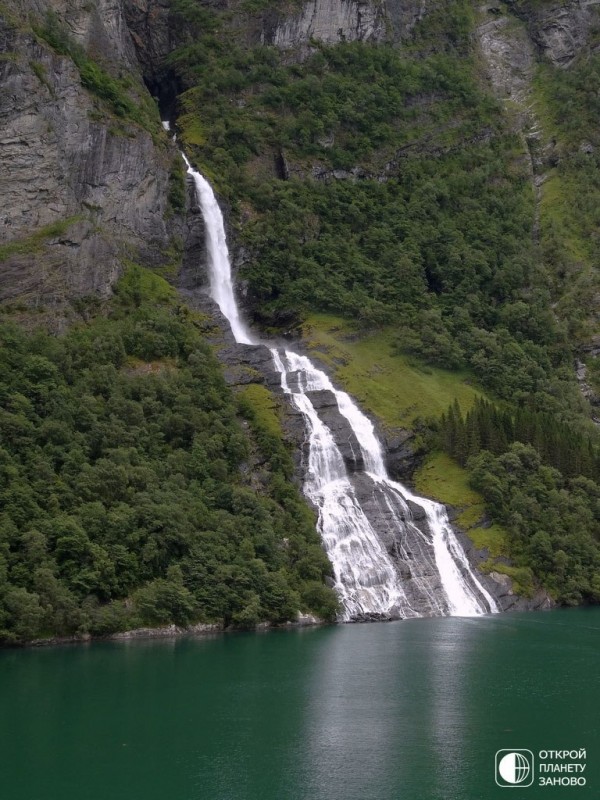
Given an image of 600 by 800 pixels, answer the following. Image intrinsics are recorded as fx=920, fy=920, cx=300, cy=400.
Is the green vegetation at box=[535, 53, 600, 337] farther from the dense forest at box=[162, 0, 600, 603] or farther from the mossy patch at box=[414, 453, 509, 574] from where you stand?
the mossy patch at box=[414, 453, 509, 574]

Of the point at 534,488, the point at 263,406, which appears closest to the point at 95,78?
the point at 263,406

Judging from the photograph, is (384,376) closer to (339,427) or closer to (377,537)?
(339,427)

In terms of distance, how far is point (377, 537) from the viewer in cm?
7588

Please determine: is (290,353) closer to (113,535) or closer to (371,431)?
(371,431)

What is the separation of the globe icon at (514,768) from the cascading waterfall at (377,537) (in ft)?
113

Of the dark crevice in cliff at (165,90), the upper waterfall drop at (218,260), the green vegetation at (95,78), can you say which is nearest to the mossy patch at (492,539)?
the upper waterfall drop at (218,260)

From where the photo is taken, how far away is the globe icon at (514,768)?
32781 millimetres

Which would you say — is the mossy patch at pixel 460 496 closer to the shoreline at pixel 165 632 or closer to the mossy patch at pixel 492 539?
the mossy patch at pixel 492 539

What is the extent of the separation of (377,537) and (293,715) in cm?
3588

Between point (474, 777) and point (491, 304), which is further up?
point (491, 304)

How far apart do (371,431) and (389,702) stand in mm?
47236

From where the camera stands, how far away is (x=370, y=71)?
144625mm

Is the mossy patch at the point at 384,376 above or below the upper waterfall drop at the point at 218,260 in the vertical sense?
below

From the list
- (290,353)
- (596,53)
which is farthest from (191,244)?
(596,53)
